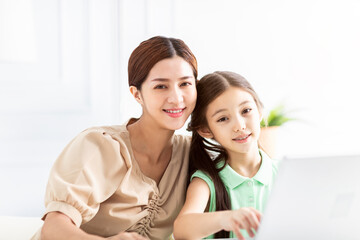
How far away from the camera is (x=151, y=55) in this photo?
1.53 m

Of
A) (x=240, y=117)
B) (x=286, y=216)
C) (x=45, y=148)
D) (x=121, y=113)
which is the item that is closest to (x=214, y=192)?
(x=240, y=117)

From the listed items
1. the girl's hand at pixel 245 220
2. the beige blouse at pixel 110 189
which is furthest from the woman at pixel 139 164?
the girl's hand at pixel 245 220

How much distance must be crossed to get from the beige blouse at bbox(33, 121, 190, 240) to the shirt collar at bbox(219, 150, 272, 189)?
5.8 inches

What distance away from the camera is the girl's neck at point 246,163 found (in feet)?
5.24

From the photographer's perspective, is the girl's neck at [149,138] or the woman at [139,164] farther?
the girl's neck at [149,138]

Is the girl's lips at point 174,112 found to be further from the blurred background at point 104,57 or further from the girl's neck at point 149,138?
the blurred background at point 104,57

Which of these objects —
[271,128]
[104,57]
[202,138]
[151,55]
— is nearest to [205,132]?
[202,138]

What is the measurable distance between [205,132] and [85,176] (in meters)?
0.46

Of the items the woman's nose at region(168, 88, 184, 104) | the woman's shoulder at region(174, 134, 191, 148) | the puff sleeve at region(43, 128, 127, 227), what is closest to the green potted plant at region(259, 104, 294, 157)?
the woman's shoulder at region(174, 134, 191, 148)

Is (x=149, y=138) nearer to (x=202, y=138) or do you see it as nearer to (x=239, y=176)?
(x=202, y=138)

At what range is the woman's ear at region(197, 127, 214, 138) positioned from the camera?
5.26ft

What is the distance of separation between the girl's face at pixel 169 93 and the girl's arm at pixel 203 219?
0.74ft

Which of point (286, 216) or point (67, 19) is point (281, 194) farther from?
point (67, 19)

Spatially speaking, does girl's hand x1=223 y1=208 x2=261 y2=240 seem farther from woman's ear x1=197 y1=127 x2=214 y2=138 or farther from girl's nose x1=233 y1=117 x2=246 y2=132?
woman's ear x1=197 y1=127 x2=214 y2=138
